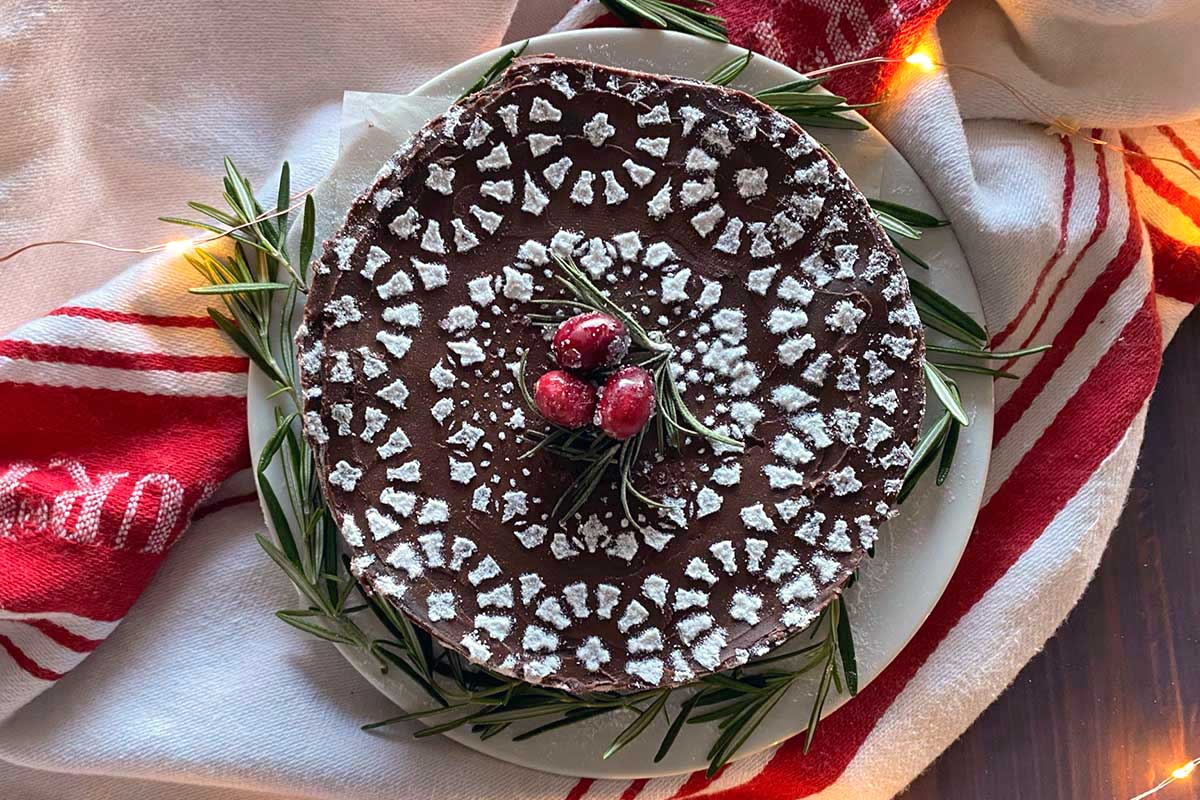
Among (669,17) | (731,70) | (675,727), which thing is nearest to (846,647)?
(675,727)

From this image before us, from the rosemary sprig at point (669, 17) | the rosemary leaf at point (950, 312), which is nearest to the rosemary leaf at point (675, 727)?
the rosemary leaf at point (950, 312)

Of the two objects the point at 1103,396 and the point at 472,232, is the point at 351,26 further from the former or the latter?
the point at 1103,396

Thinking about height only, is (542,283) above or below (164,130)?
below

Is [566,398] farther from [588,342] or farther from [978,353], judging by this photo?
[978,353]

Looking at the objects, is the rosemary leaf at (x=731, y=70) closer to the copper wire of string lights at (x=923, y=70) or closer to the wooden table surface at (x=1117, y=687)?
the copper wire of string lights at (x=923, y=70)

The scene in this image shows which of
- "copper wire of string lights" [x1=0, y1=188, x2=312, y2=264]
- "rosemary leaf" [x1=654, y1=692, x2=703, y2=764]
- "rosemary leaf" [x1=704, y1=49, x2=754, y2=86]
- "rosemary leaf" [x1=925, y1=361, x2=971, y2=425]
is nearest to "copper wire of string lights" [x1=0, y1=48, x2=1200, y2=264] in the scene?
"copper wire of string lights" [x1=0, y1=188, x2=312, y2=264]

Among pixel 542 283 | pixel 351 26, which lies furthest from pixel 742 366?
pixel 351 26

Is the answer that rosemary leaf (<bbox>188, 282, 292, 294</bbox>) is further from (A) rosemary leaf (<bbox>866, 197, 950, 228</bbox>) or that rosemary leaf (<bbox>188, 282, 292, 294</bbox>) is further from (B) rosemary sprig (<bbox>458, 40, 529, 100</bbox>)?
(A) rosemary leaf (<bbox>866, 197, 950, 228</bbox>)
